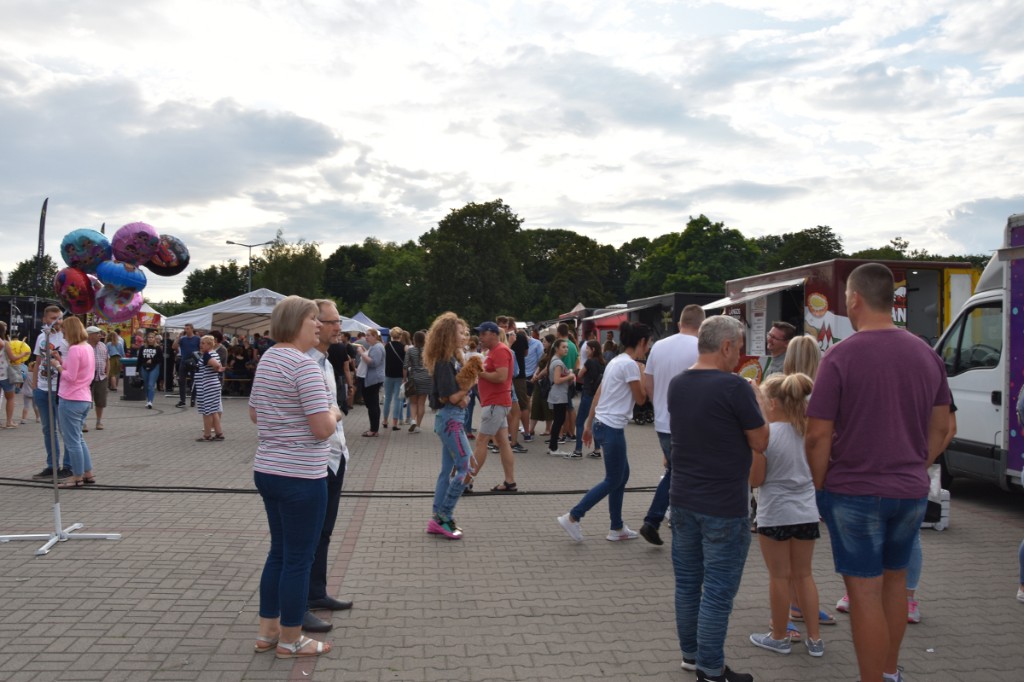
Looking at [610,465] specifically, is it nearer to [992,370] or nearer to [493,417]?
[493,417]

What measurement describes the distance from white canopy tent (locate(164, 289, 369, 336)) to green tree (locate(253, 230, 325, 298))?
162 ft

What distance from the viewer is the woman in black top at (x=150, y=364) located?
19.4 metres

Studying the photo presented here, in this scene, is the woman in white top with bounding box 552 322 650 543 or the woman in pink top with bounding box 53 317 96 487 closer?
the woman in white top with bounding box 552 322 650 543

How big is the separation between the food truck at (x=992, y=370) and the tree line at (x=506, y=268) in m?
55.7

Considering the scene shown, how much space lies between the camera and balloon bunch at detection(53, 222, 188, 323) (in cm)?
887

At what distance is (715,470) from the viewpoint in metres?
3.71

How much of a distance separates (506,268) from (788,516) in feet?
204

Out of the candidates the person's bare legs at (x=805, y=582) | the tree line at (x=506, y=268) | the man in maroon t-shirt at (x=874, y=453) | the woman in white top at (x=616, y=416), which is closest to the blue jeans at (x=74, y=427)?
the woman in white top at (x=616, y=416)

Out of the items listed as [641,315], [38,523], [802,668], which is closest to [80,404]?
[38,523]

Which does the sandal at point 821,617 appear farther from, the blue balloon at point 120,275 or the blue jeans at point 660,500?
the blue balloon at point 120,275

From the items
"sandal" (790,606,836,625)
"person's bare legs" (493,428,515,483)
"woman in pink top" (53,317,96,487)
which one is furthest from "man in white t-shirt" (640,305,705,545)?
"woman in pink top" (53,317,96,487)

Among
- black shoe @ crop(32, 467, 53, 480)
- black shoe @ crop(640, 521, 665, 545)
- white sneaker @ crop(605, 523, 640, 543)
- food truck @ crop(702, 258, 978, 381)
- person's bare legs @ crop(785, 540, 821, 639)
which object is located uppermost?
food truck @ crop(702, 258, 978, 381)

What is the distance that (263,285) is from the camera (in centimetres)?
8044

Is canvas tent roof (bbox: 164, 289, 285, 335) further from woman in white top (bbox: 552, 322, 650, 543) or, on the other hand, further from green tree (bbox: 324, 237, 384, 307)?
green tree (bbox: 324, 237, 384, 307)
